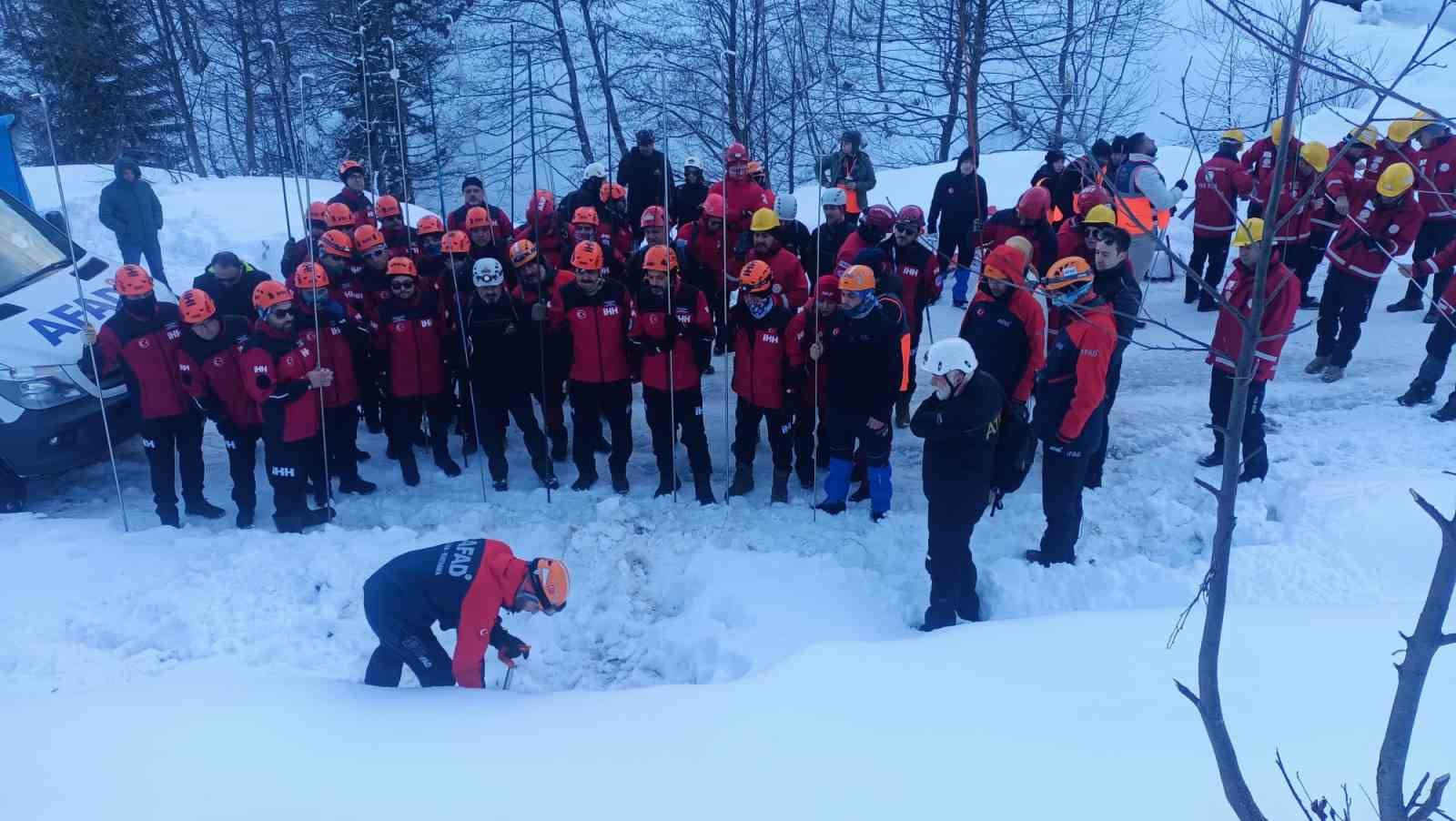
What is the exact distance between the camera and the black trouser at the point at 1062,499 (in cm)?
558

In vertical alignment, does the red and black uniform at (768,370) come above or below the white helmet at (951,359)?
below

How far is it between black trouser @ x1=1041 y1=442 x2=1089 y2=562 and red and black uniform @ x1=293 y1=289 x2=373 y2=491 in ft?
16.6

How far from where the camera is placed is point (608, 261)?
28.2ft

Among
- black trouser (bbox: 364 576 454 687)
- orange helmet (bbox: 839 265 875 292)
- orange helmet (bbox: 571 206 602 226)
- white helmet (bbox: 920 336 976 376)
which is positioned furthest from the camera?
orange helmet (bbox: 571 206 602 226)

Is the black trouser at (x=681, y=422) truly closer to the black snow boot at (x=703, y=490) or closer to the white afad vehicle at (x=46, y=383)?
the black snow boot at (x=703, y=490)

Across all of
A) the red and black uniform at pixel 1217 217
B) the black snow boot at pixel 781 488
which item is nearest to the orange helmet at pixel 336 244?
the black snow boot at pixel 781 488

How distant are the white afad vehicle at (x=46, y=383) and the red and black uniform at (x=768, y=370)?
4441mm

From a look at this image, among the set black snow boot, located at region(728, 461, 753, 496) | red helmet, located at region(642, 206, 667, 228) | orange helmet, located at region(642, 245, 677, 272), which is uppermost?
red helmet, located at region(642, 206, 667, 228)

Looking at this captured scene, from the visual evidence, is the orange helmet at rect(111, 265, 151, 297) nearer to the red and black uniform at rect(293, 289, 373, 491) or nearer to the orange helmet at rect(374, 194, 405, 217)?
the red and black uniform at rect(293, 289, 373, 491)

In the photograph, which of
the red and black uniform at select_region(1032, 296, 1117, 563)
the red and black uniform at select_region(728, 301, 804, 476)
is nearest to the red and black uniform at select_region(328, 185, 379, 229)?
the red and black uniform at select_region(728, 301, 804, 476)

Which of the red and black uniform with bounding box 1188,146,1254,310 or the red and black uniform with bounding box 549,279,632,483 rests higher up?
the red and black uniform with bounding box 1188,146,1254,310

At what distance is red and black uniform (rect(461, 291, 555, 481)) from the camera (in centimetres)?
695

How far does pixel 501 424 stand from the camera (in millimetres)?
7363

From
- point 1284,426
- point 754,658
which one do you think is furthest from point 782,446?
point 1284,426
